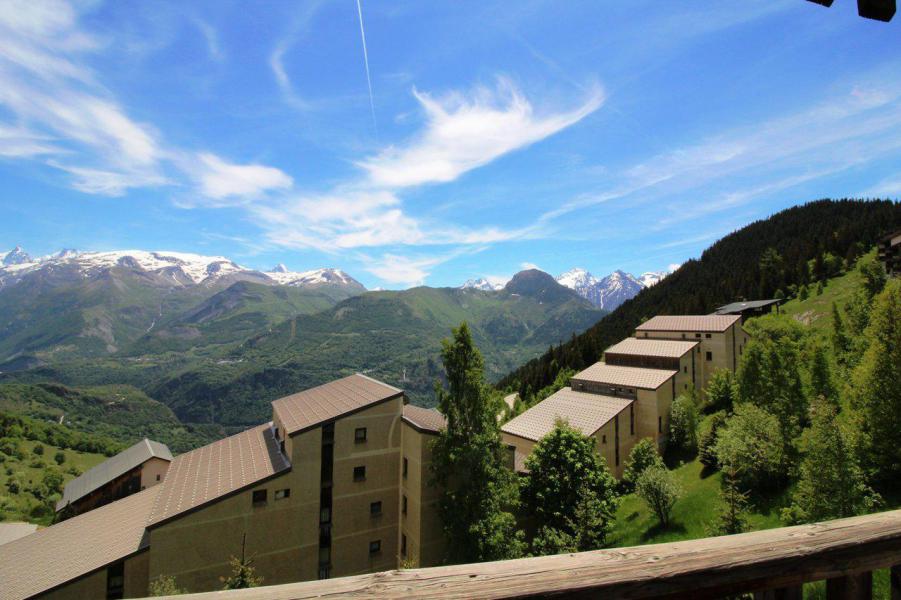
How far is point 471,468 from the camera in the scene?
91.2ft

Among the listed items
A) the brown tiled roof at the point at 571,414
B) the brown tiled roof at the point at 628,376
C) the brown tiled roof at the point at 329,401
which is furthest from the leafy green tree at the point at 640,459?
the brown tiled roof at the point at 329,401

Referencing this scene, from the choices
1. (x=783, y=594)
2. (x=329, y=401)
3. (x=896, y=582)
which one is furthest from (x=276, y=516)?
(x=896, y=582)

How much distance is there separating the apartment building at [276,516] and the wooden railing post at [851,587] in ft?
86.8

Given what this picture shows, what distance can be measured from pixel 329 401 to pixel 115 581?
16.6 metres

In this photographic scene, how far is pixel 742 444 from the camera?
2672 cm

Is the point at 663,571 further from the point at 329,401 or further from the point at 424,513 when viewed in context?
the point at 329,401

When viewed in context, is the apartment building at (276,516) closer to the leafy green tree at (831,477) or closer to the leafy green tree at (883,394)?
the leafy green tree at (831,477)

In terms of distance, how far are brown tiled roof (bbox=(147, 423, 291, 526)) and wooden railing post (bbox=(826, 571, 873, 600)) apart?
1233 inches

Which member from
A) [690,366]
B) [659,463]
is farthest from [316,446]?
[690,366]

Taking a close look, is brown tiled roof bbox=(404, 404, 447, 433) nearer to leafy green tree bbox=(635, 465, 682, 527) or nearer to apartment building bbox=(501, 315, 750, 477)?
apartment building bbox=(501, 315, 750, 477)

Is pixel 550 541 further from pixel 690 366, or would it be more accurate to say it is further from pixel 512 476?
pixel 690 366

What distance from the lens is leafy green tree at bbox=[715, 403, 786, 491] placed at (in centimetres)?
2622

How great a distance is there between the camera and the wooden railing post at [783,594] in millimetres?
2607

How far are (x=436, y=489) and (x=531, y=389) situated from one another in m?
58.9
